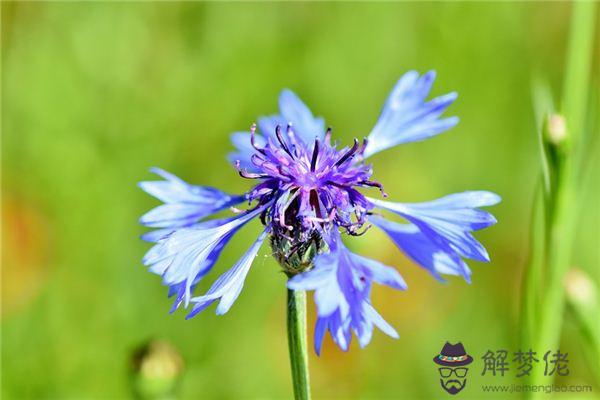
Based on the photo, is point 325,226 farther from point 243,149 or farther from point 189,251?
point 243,149

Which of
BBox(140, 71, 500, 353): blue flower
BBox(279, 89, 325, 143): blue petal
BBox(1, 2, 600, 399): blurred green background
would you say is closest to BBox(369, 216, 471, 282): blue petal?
BBox(140, 71, 500, 353): blue flower

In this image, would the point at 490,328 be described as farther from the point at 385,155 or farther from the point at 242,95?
the point at 242,95

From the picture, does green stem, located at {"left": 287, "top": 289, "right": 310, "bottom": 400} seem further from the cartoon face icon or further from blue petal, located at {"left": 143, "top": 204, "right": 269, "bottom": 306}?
the cartoon face icon

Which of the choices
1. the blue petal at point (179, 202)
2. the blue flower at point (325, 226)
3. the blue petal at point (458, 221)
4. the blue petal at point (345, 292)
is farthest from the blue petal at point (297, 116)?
the blue petal at point (345, 292)

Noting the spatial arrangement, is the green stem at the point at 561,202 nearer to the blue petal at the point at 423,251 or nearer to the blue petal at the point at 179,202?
the blue petal at the point at 423,251

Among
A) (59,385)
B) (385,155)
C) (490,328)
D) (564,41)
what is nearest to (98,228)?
(59,385)

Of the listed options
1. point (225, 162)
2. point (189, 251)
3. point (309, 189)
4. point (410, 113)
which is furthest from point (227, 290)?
point (225, 162)
